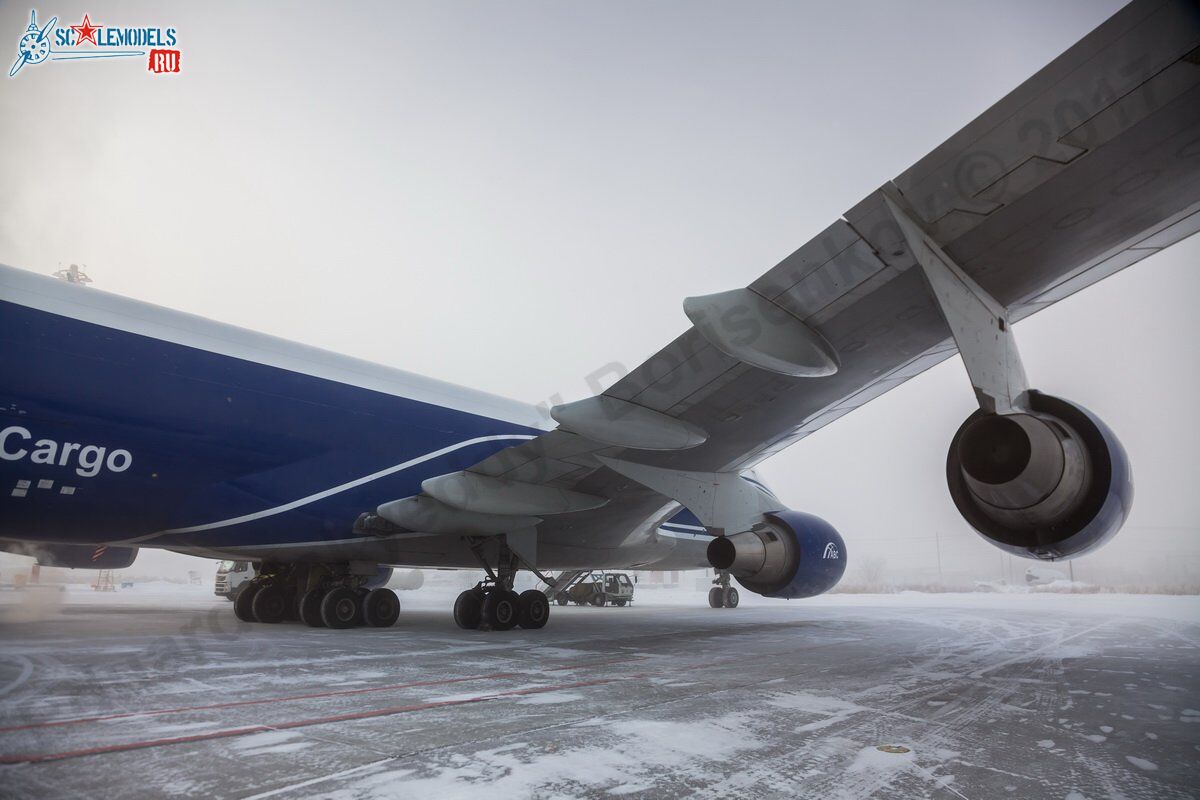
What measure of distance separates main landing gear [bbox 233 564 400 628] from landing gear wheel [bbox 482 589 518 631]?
1697mm

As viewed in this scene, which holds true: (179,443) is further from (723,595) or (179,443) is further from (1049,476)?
(723,595)

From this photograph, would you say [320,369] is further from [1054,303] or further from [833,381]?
[1054,303]

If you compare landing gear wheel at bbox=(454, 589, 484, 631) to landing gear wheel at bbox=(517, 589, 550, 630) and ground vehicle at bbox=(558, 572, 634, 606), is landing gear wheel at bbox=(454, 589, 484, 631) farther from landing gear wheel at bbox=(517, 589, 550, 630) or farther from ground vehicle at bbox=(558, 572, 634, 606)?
ground vehicle at bbox=(558, 572, 634, 606)

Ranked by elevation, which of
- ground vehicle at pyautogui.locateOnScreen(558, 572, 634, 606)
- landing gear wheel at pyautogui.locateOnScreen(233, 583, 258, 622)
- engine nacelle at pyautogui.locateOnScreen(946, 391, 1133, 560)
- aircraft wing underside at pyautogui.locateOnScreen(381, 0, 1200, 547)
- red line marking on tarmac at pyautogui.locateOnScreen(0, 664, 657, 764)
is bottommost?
ground vehicle at pyautogui.locateOnScreen(558, 572, 634, 606)

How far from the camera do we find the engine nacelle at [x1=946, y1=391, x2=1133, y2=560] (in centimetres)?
436

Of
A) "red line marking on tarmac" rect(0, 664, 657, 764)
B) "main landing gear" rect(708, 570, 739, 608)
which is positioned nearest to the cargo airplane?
"red line marking on tarmac" rect(0, 664, 657, 764)

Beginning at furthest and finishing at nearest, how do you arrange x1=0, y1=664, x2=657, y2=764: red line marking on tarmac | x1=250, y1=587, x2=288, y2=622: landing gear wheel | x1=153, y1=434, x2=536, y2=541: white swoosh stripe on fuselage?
x1=250, y1=587, x2=288, y2=622: landing gear wheel, x1=153, y1=434, x2=536, y2=541: white swoosh stripe on fuselage, x1=0, y1=664, x2=657, y2=764: red line marking on tarmac

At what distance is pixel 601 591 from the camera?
22.8 meters

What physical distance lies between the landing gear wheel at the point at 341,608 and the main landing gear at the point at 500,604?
5.15ft

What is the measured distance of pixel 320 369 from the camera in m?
8.75

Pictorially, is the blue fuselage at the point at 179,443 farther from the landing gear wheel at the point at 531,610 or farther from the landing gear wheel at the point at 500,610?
the landing gear wheel at the point at 531,610

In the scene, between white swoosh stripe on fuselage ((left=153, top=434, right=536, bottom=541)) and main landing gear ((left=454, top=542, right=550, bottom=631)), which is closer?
white swoosh stripe on fuselage ((left=153, top=434, right=536, bottom=541))

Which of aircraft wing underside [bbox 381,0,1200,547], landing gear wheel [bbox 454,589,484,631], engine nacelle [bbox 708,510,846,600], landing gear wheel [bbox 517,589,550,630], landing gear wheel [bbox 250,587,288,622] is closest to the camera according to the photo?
aircraft wing underside [bbox 381,0,1200,547]

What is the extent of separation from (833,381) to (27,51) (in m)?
11.1
